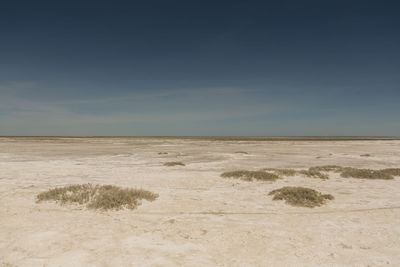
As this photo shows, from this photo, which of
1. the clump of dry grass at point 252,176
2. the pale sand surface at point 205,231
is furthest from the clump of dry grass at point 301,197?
the clump of dry grass at point 252,176

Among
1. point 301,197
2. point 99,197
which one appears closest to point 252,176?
point 301,197

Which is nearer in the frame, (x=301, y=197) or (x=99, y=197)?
(x=99, y=197)

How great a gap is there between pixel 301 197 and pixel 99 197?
7.72 m

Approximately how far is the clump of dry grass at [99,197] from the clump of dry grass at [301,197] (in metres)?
5.19

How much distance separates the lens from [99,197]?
29.2 feet

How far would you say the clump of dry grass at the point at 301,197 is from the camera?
28.8 ft

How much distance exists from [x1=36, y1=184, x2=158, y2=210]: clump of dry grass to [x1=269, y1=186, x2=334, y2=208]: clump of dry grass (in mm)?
5186

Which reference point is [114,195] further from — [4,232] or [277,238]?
[277,238]

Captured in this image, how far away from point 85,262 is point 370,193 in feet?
37.5

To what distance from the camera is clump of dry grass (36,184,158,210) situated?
8.37 m

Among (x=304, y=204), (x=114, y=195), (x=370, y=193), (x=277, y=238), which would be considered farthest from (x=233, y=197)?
(x=370, y=193)

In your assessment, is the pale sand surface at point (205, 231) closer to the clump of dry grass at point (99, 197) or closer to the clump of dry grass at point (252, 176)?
the clump of dry grass at point (99, 197)

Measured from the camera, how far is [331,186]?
11984 millimetres

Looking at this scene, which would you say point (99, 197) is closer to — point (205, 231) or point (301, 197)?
point (205, 231)
